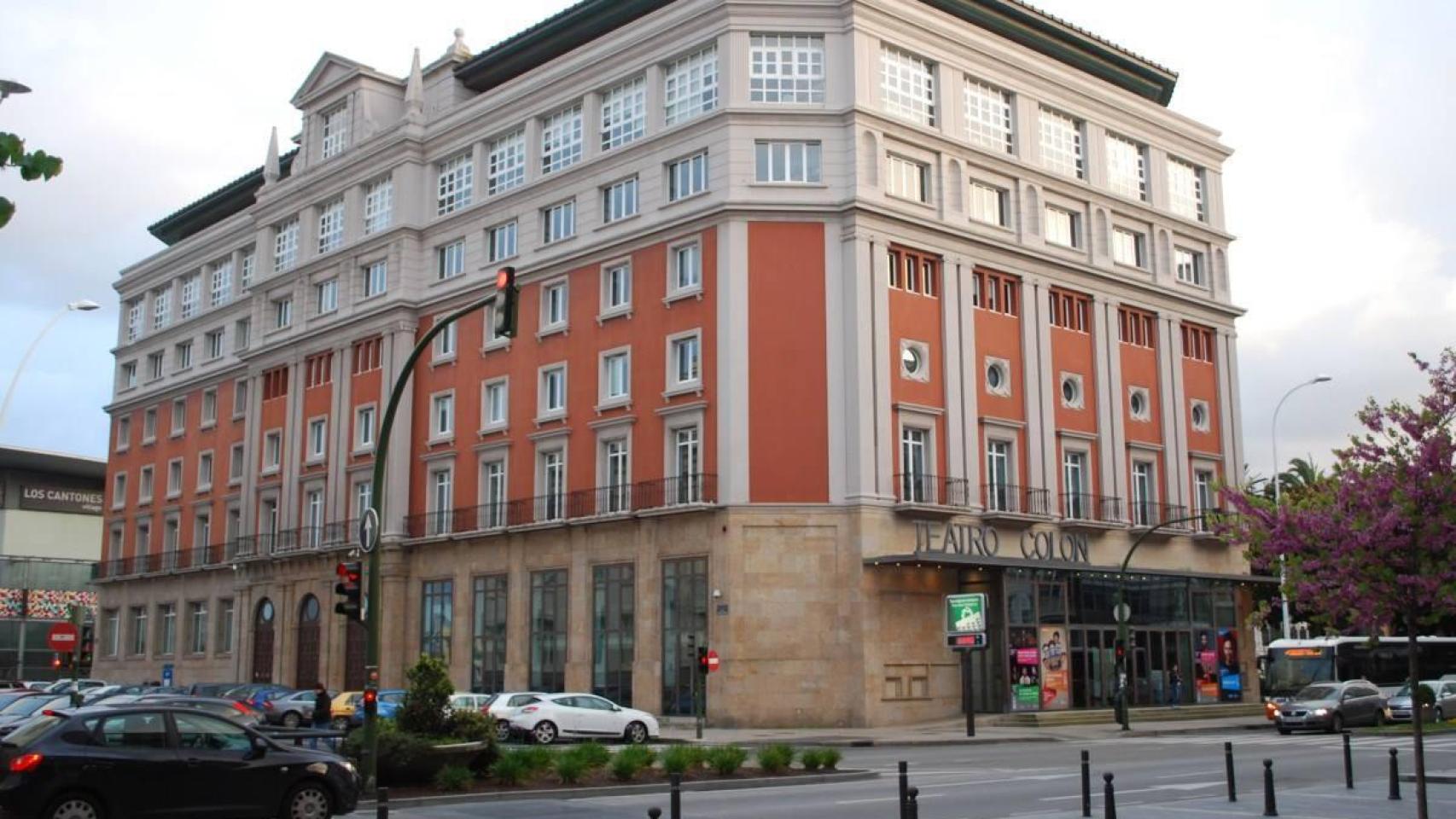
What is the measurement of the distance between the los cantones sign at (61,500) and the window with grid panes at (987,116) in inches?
2870

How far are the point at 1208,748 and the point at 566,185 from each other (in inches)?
1160

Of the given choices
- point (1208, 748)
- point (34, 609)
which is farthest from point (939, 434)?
point (34, 609)

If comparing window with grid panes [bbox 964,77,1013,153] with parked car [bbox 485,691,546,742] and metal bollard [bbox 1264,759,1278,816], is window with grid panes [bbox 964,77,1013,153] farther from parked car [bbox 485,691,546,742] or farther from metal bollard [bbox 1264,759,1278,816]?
metal bollard [bbox 1264,759,1278,816]

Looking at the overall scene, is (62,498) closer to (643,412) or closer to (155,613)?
(155,613)

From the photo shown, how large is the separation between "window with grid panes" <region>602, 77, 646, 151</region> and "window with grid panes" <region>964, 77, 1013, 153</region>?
36.7 ft

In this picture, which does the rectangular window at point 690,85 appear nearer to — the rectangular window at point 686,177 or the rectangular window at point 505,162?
the rectangular window at point 686,177

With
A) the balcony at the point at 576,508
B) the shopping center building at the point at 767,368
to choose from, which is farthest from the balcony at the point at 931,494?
the balcony at the point at 576,508

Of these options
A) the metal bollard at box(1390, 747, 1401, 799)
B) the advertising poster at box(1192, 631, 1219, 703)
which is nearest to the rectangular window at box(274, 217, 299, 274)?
the advertising poster at box(1192, 631, 1219, 703)

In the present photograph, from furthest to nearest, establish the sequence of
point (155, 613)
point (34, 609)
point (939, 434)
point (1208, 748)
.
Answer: point (34, 609) < point (155, 613) < point (939, 434) < point (1208, 748)

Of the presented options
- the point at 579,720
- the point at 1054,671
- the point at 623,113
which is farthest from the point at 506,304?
the point at 1054,671

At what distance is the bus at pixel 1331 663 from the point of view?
4978 centimetres

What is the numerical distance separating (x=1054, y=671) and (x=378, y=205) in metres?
33.1

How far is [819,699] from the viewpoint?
42469mm

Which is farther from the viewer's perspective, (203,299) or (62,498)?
(62,498)
